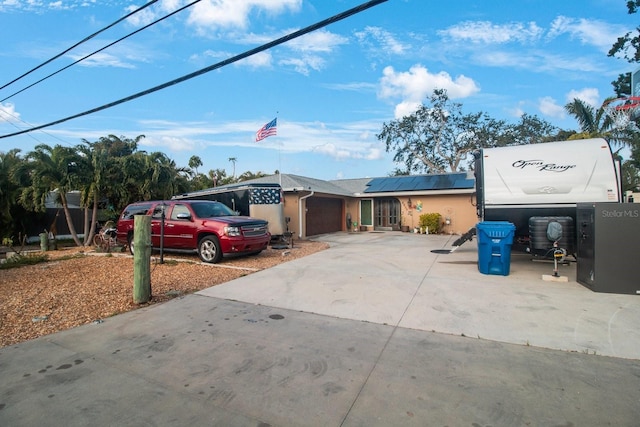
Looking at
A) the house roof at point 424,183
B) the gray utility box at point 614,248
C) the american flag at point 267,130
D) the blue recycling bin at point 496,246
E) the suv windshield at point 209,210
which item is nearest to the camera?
the gray utility box at point 614,248

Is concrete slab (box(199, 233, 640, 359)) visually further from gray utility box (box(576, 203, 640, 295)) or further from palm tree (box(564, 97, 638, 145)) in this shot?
palm tree (box(564, 97, 638, 145))

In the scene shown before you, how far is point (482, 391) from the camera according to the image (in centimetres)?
289

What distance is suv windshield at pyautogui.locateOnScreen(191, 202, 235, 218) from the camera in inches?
377

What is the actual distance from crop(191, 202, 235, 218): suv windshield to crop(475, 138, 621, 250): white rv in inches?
292

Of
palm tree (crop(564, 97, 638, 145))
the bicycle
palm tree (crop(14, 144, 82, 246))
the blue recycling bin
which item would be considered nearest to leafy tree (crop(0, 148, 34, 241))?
palm tree (crop(14, 144, 82, 246))

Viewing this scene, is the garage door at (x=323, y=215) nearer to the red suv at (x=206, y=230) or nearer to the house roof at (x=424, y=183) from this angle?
the house roof at (x=424, y=183)

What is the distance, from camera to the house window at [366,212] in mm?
21438

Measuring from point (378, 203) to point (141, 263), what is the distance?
1711cm

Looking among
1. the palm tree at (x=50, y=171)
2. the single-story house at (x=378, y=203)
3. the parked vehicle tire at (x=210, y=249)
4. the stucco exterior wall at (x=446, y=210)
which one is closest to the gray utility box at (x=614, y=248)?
the parked vehicle tire at (x=210, y=249)

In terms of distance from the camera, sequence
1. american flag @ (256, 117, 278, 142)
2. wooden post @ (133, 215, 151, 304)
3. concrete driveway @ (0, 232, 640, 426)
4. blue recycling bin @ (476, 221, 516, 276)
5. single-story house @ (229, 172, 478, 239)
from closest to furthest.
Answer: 1. concrete driveway @ (0, 232, 640, 426)
2. wooden post @ (133, 215, 151, 304)
3. blue recycling bin @ (476, 221, 516, 276)
4. american flag @ (256, 117, 278, 142)
5. single-story house @ (229, 172, 478, 239)

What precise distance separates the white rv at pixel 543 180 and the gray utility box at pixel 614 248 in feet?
5.69

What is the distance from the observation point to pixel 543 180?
26.3 feet

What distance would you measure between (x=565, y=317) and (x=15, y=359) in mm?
6822

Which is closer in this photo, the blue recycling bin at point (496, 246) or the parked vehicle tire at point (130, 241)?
the blue recycling bin at point (496, 246)
